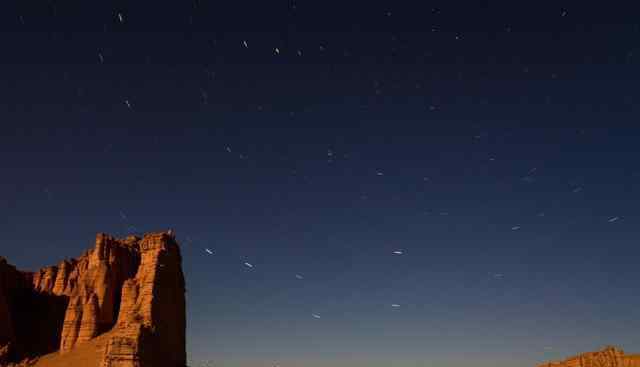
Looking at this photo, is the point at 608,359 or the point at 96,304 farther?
the point at 96,304

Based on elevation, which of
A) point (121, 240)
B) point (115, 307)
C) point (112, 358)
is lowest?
point (112, 358)

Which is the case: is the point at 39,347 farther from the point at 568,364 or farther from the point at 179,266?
the point at 568,364

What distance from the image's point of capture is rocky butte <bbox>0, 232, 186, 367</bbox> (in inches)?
4048

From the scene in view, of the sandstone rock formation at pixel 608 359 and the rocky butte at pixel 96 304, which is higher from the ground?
the rocky butte at pixel 96 304

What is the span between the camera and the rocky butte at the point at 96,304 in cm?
10281

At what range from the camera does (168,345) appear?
325ft

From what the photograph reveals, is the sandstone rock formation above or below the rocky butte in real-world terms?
below

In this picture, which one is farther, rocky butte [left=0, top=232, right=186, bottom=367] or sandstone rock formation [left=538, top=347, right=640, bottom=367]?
rocky butte [left=0, top=232, right=186, bottom=367]

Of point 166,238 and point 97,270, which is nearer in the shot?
point 166,238

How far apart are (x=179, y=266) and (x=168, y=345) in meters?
20.3

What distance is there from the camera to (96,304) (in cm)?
11981

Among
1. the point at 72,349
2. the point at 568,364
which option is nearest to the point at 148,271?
the point at 72,349

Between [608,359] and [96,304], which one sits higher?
[96,304]

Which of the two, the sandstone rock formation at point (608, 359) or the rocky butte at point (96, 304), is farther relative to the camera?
the rocky butte at point (96, 304)
